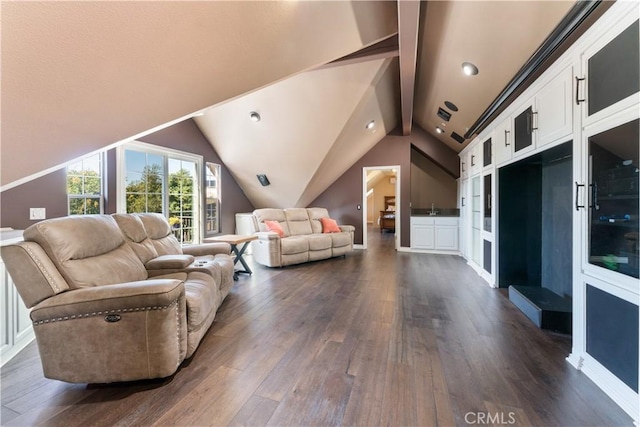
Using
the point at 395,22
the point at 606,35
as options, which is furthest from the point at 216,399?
the point at 395,22

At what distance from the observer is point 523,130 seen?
267 cm

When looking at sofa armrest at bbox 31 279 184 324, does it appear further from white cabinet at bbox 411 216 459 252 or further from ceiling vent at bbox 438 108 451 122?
white cabinet at bbox 411 216 459 252

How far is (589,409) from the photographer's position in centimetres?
140

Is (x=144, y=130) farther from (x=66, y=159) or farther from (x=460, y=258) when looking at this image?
(x=460, y=258)

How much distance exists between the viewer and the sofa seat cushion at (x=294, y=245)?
462cm

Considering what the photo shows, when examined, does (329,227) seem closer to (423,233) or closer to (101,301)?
(423,233)

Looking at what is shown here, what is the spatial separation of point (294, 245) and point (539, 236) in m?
3.51

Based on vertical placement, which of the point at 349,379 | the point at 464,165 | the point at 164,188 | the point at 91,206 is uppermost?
the point at 464,165

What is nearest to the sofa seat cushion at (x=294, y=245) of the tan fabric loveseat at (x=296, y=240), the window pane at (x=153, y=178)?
the tan fabric loveseat at (x=296, y=240)

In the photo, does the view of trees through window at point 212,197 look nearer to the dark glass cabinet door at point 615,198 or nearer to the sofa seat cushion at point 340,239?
the sofa seat cushion at point 340,239

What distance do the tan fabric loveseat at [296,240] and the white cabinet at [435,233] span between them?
5.35 feet

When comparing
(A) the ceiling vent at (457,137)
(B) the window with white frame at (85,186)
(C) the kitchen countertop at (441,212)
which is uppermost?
(A) the ceiling vent at (457,137)

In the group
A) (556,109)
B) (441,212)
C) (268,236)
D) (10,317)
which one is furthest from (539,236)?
(10,317)

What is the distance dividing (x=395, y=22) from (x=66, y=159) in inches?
125
